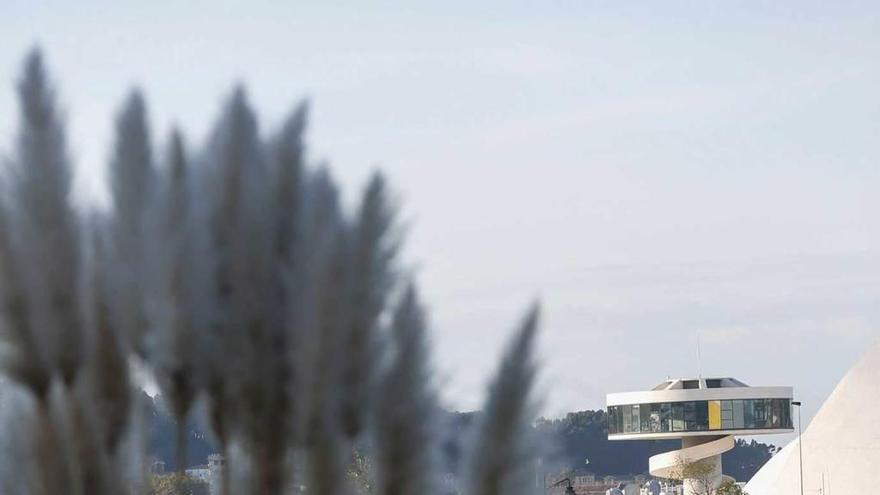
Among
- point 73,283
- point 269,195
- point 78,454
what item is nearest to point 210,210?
point 269,195

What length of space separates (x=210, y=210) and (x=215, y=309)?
1.29 ft

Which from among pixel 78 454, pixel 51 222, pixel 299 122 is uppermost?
pixel 299 122

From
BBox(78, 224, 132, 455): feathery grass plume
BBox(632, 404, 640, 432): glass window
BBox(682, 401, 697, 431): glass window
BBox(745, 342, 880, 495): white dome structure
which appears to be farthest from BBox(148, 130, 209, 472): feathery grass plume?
BBox(632, 404, 640, 432): glass window

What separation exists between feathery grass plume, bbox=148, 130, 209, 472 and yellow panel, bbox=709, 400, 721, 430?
71382 millimetres

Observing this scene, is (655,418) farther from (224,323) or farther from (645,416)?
(224,323)

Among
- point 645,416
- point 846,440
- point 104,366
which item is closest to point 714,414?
point 645,416

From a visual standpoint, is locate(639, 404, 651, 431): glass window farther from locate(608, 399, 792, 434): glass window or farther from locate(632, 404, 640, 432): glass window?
locate(632, 404, 640, 432): glass window

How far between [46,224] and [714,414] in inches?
2828

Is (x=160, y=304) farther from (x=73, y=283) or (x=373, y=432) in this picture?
(x=373, y=432)

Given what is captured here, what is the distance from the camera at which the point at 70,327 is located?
5742mm

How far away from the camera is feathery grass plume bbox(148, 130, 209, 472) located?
583 centimetres

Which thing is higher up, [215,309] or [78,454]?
[215,309]

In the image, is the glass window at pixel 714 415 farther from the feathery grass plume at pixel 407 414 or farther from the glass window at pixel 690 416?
the feathery grass plume at pixel 407 414

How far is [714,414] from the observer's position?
75.4 m
